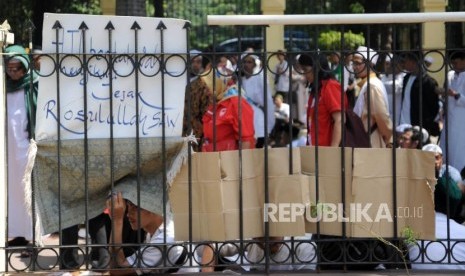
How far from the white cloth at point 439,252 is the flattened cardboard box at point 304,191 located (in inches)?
6.8

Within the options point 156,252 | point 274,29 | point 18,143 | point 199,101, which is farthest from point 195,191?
point 274,29

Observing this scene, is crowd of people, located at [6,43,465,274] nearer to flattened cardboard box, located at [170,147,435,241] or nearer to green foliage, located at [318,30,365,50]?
flattened cardboard box, located at [170,147,435,241]

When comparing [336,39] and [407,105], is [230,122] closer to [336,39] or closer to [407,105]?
[407,105]

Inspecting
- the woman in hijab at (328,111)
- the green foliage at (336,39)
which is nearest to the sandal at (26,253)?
the woman in hijab at (328,111)

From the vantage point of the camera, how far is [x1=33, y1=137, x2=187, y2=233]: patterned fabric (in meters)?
6.39

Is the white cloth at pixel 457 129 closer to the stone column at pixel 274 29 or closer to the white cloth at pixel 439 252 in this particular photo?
the white cloth at pixel 439 252

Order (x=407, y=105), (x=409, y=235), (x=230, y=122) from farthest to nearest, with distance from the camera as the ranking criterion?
(x=407, y=105)
(x=230, y=122)
(x=409, y=235)

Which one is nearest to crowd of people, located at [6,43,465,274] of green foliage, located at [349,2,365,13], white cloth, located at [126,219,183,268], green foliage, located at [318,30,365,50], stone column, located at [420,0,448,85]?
white cloth, located at [126,219,183,268]

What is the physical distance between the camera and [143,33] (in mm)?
6367

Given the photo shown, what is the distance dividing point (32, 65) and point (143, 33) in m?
0.73

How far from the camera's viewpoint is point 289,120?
21.6ft

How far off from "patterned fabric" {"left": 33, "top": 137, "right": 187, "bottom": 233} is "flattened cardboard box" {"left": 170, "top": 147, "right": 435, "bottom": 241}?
0.15 metres

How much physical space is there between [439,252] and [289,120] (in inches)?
52.0

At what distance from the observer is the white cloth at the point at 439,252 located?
6512 millimetres
